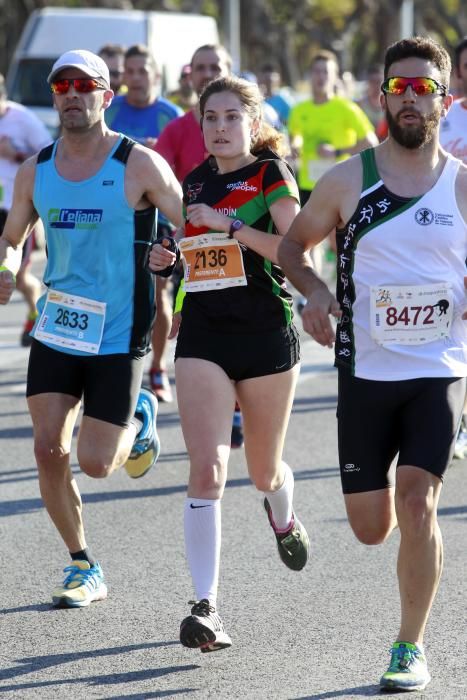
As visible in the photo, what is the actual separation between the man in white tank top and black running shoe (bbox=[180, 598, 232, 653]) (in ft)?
2.05

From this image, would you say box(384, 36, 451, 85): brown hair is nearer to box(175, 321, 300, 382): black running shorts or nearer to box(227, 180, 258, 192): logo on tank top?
box(227, 180, 258, 192): logo on tank top

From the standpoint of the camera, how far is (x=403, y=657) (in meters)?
4.62

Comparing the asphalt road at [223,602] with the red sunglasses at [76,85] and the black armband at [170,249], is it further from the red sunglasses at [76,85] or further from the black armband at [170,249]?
the red sunglasses at [76,85]

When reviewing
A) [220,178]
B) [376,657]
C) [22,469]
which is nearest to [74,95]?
[220,178]

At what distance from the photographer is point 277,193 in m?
5.41

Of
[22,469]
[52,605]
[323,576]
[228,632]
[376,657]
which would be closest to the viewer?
[376,657]

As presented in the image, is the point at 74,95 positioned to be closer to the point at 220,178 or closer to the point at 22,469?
the point at 220,178

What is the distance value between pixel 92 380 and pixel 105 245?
54 centimetres

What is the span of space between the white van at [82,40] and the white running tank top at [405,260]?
18294 mm

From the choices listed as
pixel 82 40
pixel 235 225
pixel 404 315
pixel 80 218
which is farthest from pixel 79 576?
pixel 82 40

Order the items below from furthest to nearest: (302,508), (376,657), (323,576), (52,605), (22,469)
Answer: (22,469), (302,508), (323,576), (52,605), (376,657)

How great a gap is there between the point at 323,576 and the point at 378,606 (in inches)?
18.7

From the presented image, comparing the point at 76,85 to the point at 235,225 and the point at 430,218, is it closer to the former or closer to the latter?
the point at 235,225

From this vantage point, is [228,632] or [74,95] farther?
[74,95]
